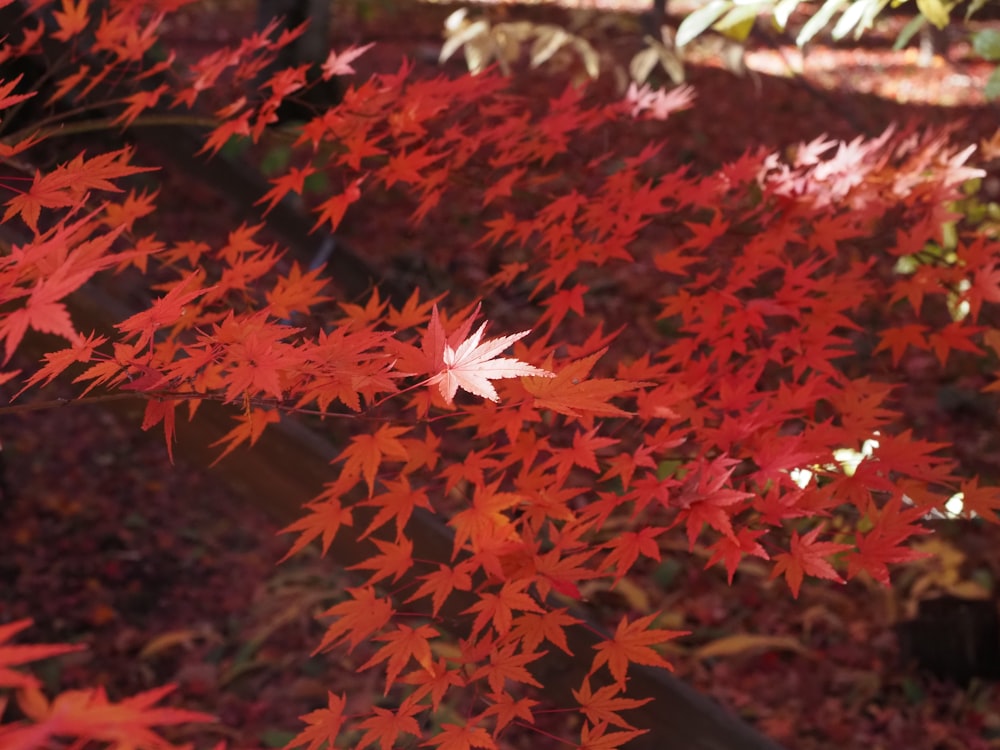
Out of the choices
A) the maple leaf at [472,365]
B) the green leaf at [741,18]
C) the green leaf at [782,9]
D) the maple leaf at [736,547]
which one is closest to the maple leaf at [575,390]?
the maple leaf at [472,365]

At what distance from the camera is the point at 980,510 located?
1.98m

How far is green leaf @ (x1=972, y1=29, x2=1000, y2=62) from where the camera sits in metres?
2.80

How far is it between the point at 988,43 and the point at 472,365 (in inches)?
91.3

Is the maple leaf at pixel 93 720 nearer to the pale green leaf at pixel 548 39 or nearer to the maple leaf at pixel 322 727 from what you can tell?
the maple leaf at pixel 322 727

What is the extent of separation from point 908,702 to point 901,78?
8.89 m

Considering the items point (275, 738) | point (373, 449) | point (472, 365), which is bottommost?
point (275, 738)

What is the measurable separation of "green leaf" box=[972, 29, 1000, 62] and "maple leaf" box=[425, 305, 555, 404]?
2.22 m

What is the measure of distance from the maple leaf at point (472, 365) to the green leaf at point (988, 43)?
2223mm

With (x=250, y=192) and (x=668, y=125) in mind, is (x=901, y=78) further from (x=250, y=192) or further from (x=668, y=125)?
(x=250, y=192)

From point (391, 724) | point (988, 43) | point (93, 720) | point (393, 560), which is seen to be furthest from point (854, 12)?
point (93, 720)

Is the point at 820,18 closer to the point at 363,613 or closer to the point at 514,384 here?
the point at 514,384

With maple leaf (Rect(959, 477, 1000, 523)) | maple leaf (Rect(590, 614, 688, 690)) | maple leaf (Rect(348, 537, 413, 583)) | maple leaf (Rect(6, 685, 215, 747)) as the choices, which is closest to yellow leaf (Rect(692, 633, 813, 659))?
maple leaf (Rect(959, 477, 1000, 523))

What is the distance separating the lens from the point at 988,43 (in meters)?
2.82

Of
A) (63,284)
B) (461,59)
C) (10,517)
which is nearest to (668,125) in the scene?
(461,59)
